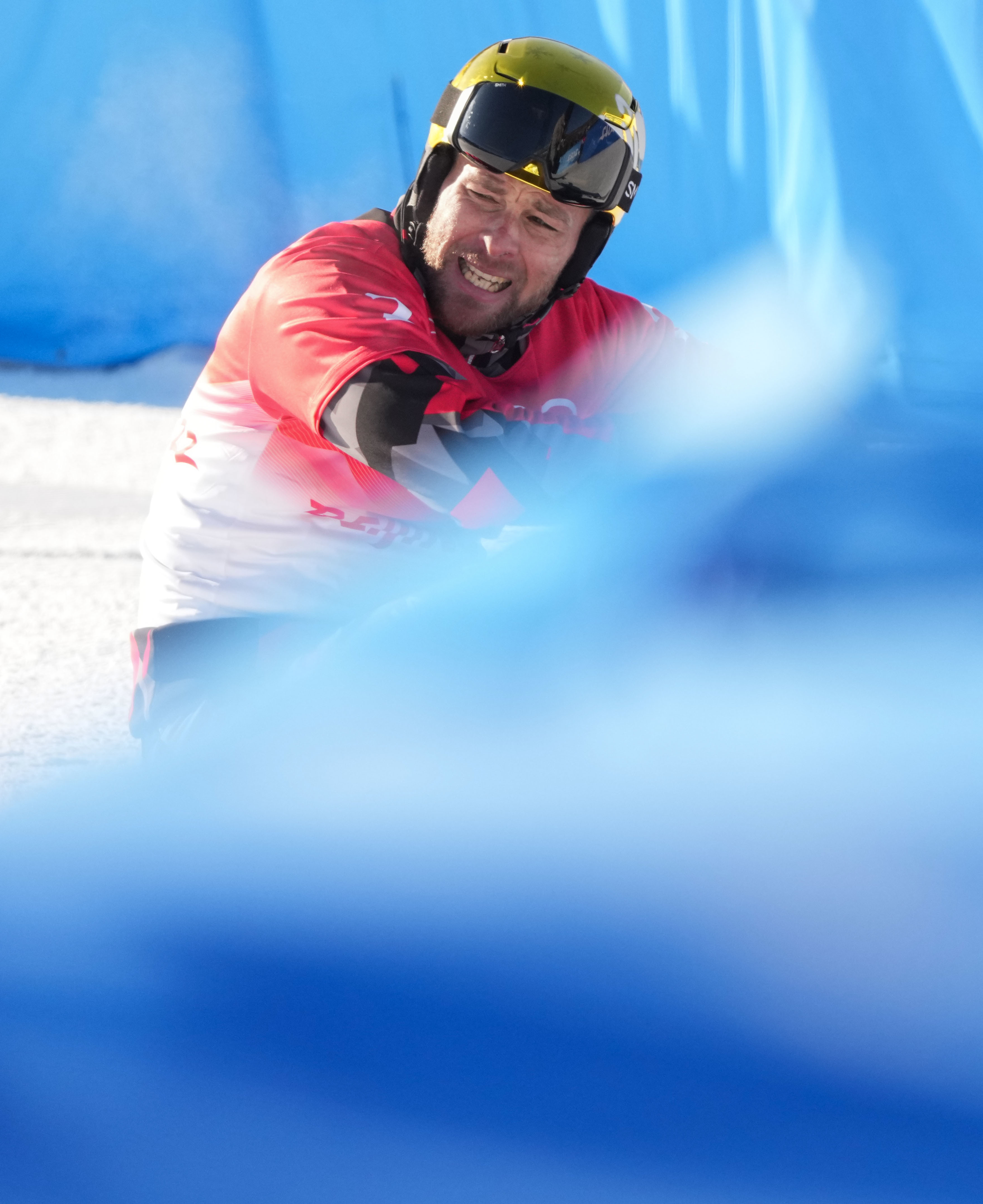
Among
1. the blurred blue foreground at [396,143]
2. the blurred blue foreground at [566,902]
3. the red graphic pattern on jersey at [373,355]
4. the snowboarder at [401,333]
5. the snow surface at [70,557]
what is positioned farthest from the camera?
the blurred blue foreground at [396,143]

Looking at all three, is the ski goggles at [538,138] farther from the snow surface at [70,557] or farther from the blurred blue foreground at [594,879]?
the snow surface at [70,557]

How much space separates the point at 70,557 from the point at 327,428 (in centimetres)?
130

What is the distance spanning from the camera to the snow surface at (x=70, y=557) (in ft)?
4.92

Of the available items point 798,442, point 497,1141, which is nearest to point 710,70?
point 798,442

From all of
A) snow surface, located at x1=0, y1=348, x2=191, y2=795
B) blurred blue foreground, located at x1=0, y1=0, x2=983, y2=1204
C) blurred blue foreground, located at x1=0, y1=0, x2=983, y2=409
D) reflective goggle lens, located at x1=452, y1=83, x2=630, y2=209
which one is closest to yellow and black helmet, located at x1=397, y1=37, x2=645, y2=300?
reflective goggle lens, located at x1=452, y1=83, x2=630, y2=209

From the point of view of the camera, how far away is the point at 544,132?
1155 mm

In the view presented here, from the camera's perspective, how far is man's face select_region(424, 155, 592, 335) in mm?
1199

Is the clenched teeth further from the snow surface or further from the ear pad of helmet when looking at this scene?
the snow surface

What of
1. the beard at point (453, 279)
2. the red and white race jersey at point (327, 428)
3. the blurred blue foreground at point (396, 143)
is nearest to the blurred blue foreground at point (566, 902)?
the red and white race jersey at point (327, 428)

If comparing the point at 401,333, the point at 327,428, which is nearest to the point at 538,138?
the point at 401,333

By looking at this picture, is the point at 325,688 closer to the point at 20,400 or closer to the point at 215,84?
the point at 20,400

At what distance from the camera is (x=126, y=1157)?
543 mm

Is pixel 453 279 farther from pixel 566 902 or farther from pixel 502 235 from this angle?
pixel 566 902

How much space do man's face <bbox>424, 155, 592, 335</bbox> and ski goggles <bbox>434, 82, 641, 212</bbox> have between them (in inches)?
1.0
